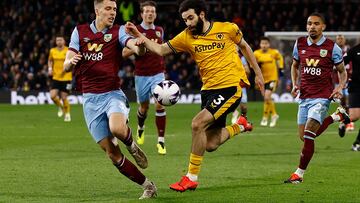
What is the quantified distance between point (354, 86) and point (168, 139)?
4341mm

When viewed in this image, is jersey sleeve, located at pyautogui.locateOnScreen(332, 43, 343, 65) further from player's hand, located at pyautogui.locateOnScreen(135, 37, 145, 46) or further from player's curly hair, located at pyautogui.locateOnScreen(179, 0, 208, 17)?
player's hand, located at pyautogui.locateOnScreen(135, 37, 145, 46)

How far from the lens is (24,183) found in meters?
11.7

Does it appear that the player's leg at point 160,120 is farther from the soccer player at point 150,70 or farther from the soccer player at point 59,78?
the soccer player at point 59,78

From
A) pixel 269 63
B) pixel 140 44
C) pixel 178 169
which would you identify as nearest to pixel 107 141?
pixel 140 44

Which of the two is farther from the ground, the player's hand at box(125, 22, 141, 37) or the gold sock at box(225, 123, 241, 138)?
the player's hand at box(125, 22, 141, 37)

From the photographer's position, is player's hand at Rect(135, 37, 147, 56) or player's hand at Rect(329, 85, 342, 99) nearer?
player's hand at Rect(135, 37, 147, 56)

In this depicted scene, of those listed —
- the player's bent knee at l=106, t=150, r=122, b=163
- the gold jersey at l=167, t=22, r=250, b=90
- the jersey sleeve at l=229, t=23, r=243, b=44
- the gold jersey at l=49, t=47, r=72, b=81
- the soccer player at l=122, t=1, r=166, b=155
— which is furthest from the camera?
the gold jersey at l=49, t=47, r=72, b=81

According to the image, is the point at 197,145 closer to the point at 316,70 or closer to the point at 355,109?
the point at 316,70

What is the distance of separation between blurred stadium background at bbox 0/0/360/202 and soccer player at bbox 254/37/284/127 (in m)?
0.55

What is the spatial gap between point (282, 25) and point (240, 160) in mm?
25990

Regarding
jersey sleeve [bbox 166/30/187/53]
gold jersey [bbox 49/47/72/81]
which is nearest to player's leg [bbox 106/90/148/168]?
jersey sleeve [bbox 166/30/187/53]

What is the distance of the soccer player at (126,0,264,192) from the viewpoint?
10922 millimetres

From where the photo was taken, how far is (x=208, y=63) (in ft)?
36.8

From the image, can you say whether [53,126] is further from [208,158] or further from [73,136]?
[208,158]
